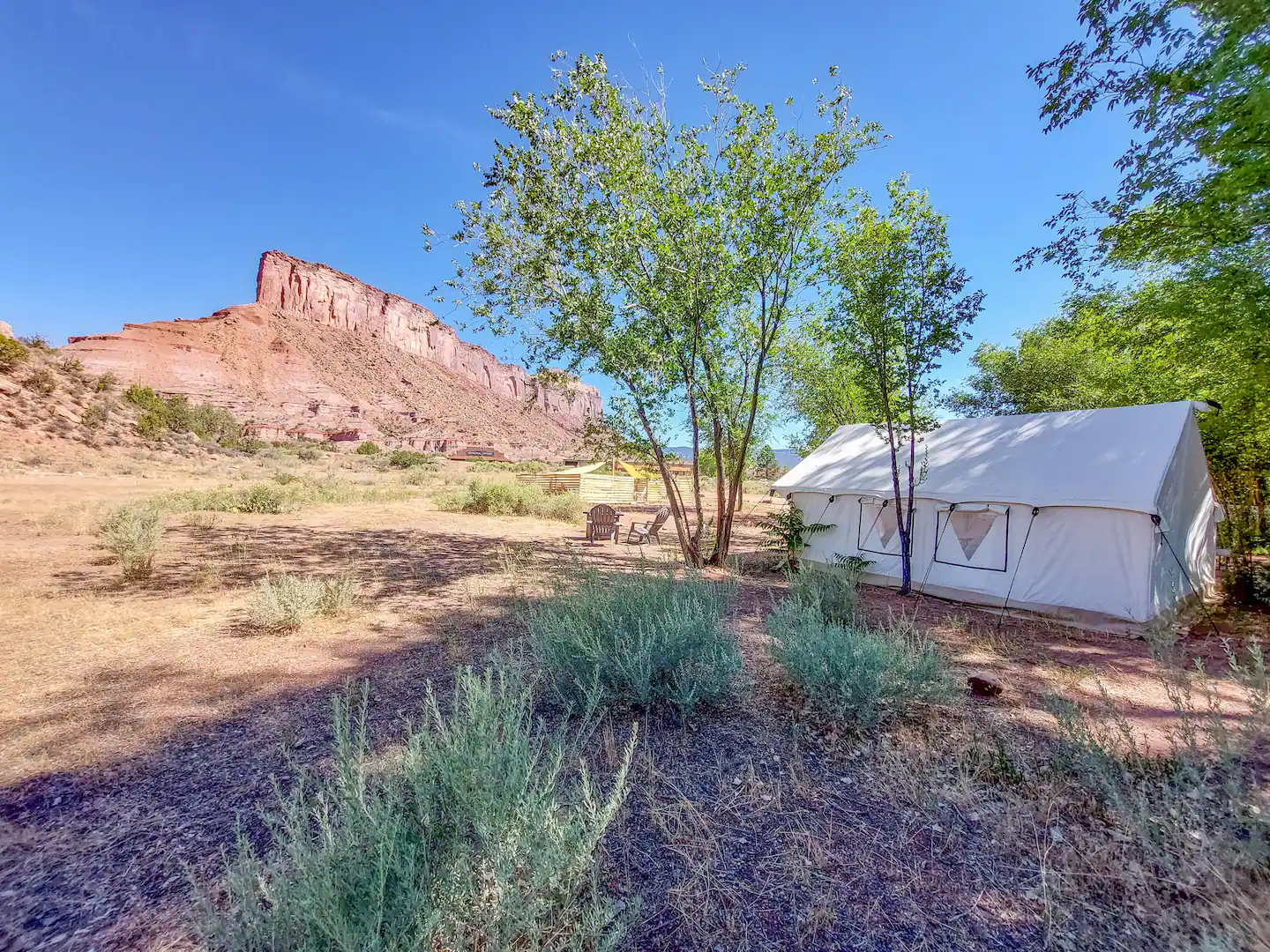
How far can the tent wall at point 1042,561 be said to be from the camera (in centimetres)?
618

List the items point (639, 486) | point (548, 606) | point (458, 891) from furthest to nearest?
1. point (639, 486)
2. point (548, 606)
3. point (458, 891)

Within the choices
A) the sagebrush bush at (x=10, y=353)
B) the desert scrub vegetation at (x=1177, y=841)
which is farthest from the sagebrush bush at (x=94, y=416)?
the desert scrub vegetation at (x=1177, y=841)

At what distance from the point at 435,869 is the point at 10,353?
35590mm

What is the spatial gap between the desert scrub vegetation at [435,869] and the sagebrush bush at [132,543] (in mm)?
6665

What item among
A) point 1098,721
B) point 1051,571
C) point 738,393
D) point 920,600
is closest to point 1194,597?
point 1051,571

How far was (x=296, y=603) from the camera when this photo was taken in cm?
497

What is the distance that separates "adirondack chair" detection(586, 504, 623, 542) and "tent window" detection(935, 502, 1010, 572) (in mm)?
6838

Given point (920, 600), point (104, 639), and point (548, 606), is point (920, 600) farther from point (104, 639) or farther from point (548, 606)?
point (104, 639)

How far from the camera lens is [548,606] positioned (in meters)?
4.23

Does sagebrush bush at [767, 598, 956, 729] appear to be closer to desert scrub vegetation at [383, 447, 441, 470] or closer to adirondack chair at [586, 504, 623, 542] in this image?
adirondack chair at [586, 504, 623, 542]

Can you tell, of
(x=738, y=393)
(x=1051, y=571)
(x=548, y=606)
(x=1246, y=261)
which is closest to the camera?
(x=548, y=606)

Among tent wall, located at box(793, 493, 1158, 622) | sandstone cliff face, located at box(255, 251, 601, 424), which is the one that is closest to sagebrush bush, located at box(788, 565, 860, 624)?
tent wall, located at box(793, 493, 1158, 622)

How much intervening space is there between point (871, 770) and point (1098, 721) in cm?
189

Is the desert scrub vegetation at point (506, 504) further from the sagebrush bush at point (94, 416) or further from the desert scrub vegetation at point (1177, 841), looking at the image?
the sagebrush bush at point (94, 416)
